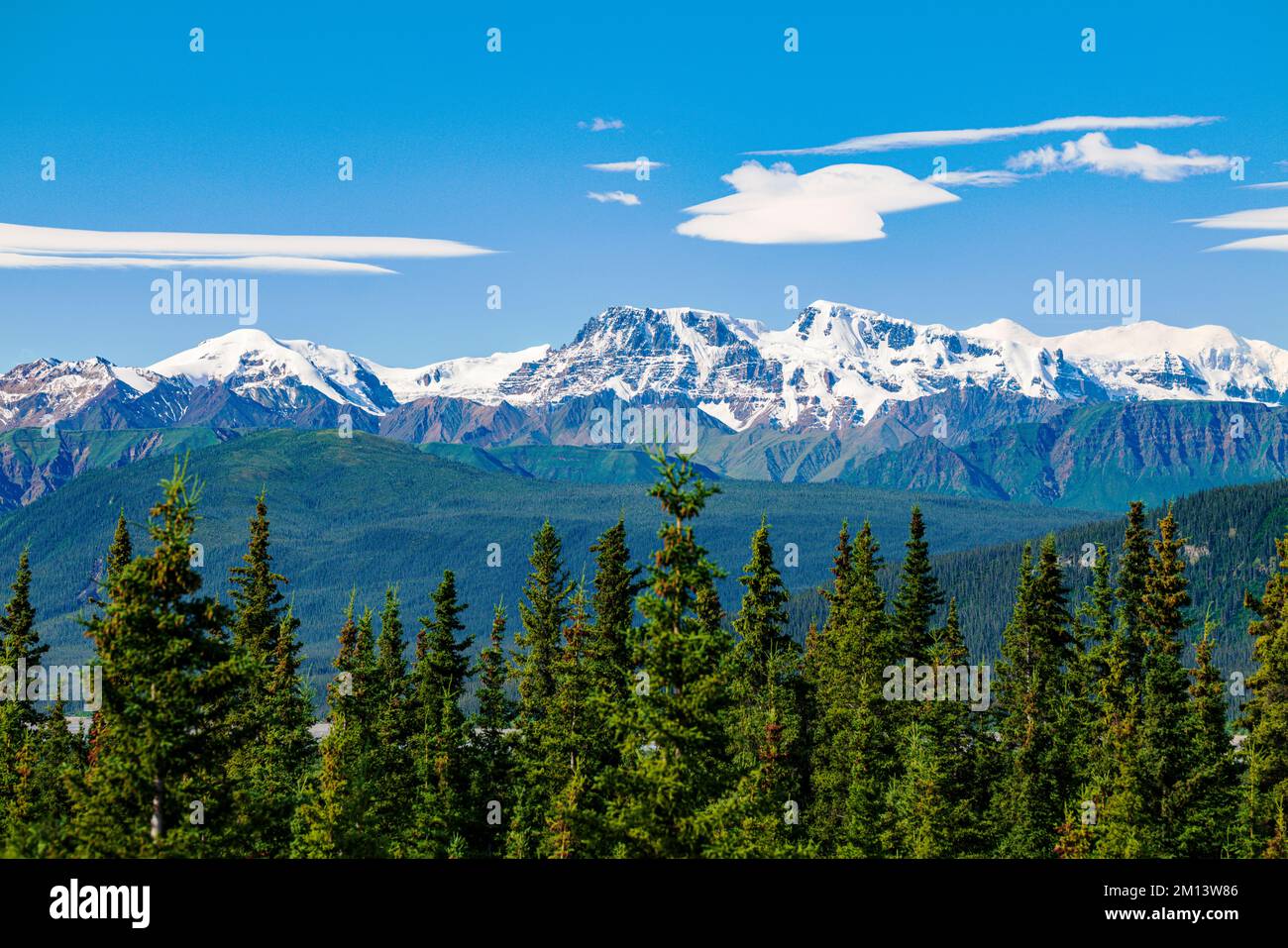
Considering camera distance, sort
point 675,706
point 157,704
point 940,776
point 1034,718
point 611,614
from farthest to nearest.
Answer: point 1034,718
point 611,614
point 940,776
point 675,706
point 157,704

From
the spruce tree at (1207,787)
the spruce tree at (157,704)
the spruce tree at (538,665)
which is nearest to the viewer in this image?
the spruce tree at (157,704)

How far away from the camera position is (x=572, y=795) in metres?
63.5

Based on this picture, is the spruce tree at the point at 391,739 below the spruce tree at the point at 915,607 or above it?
below

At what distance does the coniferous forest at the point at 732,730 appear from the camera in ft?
158

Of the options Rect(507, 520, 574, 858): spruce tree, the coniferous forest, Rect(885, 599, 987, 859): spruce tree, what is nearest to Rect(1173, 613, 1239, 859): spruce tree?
the coniferous forest

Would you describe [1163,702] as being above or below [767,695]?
above

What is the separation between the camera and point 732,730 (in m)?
80.5

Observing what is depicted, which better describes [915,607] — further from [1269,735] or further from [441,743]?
[441,743]

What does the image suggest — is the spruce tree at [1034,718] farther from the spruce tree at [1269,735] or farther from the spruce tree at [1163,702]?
the spruce tree at [1269,735]

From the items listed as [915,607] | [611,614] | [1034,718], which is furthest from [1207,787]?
[611,614]

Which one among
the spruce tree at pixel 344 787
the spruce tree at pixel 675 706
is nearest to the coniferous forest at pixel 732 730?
the spruce tree at pixel 675 706

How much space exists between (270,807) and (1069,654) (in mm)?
59011
